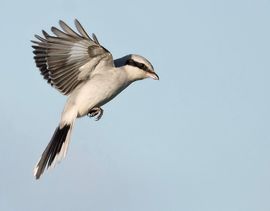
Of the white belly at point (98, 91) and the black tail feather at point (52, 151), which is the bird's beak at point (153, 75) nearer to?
the white belly at point (98, 91)

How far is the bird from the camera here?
49.2 ft

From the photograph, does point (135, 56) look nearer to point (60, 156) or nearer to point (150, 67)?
point (150, 67)

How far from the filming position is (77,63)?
1551cm

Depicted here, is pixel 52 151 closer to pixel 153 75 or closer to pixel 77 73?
pixel 77 73

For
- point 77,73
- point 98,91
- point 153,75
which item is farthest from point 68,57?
point 153,75

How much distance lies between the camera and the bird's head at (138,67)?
15405 mm

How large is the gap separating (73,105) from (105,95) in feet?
2.10

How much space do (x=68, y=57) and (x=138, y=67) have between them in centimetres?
105

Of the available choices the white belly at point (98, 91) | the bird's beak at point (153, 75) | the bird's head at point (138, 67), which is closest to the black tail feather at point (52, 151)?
the white belly at point (98, 91)

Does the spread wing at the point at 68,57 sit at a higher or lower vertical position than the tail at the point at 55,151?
higher

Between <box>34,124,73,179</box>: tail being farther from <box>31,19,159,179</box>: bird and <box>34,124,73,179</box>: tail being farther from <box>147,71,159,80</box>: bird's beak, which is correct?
<box>147,71,159,80</box>: bird's beak

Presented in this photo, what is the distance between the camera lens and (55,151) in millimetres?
15742

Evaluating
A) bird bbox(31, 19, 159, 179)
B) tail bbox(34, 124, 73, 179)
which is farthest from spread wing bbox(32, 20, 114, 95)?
tail bbox(34, 124, 73, 179)

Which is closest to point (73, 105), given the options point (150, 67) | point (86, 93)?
point (86, 93)
